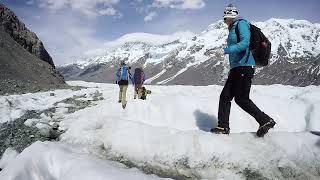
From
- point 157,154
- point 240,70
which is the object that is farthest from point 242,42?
point 157,154

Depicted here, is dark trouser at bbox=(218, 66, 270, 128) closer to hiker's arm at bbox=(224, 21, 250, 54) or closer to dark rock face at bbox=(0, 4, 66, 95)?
hiker's arm at bbox=(224, 21, 250, 54)

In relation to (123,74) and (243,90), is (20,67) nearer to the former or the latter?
(123,74)

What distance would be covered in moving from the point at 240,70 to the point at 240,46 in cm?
51

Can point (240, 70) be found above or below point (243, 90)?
above

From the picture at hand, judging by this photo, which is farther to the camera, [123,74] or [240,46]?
[123,74]

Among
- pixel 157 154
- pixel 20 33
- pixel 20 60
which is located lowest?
pixel 157 154

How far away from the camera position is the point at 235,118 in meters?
12.2

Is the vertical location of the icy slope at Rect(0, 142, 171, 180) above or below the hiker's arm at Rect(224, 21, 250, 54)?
below

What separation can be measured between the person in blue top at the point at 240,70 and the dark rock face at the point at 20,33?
56.1 metres

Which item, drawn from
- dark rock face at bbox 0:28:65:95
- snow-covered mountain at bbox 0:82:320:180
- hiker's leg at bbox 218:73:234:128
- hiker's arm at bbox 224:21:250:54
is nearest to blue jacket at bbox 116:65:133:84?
snow-covered mountain at bbox 0:82:320:180

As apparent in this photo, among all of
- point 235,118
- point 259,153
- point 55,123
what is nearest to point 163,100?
point 235,118

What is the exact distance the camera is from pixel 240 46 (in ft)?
25.6

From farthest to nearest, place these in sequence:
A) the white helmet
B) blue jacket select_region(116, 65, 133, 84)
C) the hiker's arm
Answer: blue jacket select_region(116, 65, 133, 84)
the white helmet
the hiker's arm

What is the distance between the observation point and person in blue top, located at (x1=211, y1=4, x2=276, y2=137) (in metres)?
7.82
